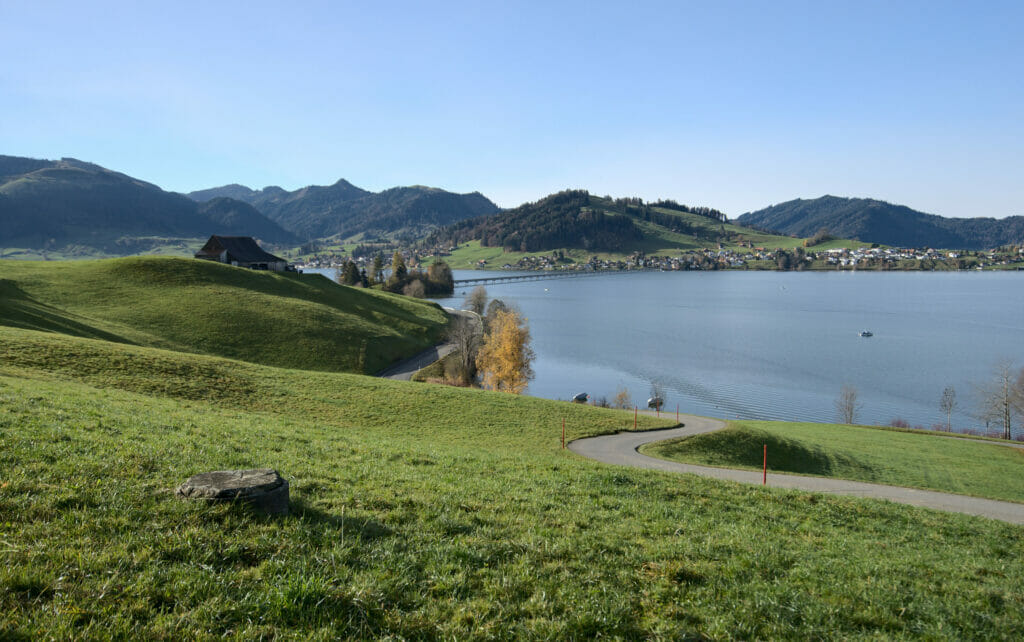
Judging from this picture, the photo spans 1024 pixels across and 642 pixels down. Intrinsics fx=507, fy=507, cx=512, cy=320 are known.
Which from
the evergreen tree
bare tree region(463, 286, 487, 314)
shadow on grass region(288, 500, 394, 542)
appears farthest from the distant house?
shadow on grass region(288, 500, 394, 542)

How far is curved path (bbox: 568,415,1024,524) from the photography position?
67.2 feet

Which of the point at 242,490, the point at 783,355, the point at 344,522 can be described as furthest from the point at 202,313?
the point at 783,355

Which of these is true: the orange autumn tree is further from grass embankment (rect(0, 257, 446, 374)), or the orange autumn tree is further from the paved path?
grass embankment (rect(0, 257, 446, 374))

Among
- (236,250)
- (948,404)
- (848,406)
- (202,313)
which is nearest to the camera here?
(848,406)

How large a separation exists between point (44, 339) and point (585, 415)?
1385 inches

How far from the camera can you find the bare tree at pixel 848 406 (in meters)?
60.4

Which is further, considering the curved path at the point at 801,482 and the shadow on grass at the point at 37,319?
the shadow on grass at the point at 37,319

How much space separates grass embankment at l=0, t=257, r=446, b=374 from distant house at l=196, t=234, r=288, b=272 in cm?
1684

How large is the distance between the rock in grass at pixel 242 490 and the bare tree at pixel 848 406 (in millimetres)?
67214

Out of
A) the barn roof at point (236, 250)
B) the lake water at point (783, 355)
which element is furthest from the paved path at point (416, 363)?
the barn roof at point (236, 250)

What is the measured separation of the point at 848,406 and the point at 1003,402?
17.7 metres

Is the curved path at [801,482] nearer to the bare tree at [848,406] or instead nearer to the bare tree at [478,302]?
the bare tree at [848,406]

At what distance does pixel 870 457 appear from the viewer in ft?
118

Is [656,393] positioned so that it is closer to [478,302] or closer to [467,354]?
[467,354]
